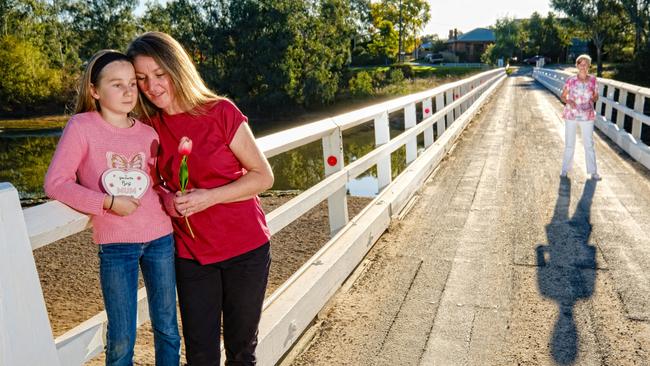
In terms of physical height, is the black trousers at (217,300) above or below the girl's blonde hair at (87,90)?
below

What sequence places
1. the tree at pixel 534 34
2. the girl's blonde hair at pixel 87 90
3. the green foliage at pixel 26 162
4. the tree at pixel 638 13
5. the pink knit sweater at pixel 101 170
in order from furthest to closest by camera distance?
the tree at pixel 534 34, the tree at pixel 638 13, the green foliage at pixel 26 162, the girl's blonde hair at pixel 87 90, the pink knit sweater at pixel 101 170

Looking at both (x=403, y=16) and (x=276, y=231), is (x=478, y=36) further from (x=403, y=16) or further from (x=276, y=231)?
(x=276, y=231)

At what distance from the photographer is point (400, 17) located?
90.8 meters

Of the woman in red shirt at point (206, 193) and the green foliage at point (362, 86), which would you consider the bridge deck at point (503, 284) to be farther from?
the green foliage at point (362, 86)

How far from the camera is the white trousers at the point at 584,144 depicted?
8672mm

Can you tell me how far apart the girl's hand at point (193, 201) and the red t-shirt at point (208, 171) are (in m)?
0.12

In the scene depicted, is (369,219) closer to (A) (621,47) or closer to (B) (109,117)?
(B) (109,117)

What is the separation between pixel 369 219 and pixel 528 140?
8742 millimetres

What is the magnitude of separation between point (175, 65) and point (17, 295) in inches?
42.4

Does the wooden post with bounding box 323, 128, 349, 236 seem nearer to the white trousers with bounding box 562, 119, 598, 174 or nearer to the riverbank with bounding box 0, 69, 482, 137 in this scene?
the white trousers with bounding box 562, 119, 598, 174

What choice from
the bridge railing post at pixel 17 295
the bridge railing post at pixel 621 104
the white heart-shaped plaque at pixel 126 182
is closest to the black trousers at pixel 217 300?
the white heart-shaped plaque at pixel 126 182

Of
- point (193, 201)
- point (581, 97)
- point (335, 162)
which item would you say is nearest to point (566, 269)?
point (335, 162)

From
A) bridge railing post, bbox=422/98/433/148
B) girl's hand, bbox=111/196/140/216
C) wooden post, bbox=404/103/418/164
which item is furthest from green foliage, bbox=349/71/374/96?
girl's hand, bbox=111/196/140/216

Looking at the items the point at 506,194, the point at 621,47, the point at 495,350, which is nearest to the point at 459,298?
the point at 495,350
